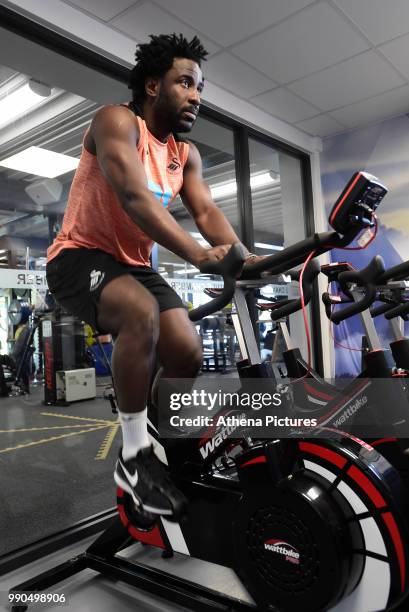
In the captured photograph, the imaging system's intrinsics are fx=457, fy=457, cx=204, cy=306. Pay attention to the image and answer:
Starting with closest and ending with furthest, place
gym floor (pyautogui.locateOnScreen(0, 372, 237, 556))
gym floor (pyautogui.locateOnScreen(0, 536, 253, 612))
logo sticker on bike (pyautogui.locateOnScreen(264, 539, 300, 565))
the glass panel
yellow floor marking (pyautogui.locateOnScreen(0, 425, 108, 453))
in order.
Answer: logo sticker on bike (pyautogui.locateOnScreen(264, 539, 300, 565)) → gym floor (pyautogui.locateOnScreen(0, 536, 253, 612)) → gym floor (pyautogui.locateOnScreen(0, 372, 237, 556)) → yellow floor marking (pyautogui.locateOnScreen(0, 425, 108, 453)) → the glass panel

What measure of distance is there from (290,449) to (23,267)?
1.88 meters

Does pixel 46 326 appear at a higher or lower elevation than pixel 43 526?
higher

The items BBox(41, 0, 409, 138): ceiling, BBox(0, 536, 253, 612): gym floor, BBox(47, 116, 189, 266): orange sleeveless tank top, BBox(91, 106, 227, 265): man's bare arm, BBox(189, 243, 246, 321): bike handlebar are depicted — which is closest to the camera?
BBox(189, 243, 246, 321): bike handlebar

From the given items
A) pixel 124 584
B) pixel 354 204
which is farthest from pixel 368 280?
pixel 124 584

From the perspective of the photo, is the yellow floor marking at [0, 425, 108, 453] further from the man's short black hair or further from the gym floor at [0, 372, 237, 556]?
the man's short black hair

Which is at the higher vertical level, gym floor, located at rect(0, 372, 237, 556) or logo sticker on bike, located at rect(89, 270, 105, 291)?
logo sticker on bike, located at rect(89, 270, 105, 291)

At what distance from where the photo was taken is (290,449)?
1.33 m

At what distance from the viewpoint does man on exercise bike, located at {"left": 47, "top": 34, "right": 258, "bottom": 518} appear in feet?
3.96

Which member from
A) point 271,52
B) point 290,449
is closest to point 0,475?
point 290,449

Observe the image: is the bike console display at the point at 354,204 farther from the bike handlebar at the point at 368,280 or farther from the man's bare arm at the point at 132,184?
the bike handlebar at the point at 368,280

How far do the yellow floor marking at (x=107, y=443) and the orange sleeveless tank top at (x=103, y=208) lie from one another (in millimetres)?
2068

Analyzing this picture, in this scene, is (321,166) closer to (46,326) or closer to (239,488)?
(46,326)

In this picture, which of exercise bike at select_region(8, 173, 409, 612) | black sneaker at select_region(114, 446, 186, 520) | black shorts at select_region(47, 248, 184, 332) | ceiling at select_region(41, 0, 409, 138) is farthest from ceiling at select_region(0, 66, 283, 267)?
exercise bike at select_region(8, 173, 409, 612)

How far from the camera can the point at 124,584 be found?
1.74 m
